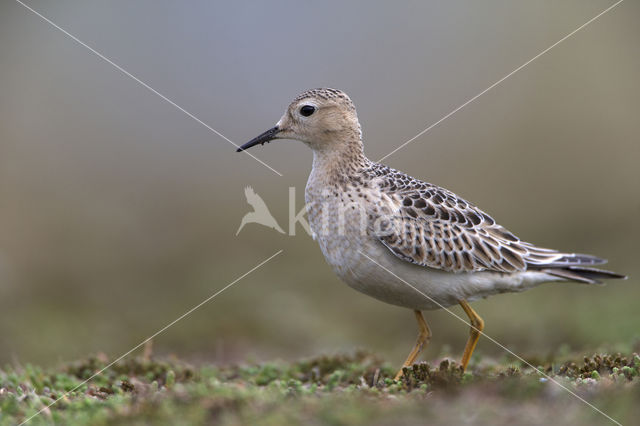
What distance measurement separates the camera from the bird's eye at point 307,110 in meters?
7.70

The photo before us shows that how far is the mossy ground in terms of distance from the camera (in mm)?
4273

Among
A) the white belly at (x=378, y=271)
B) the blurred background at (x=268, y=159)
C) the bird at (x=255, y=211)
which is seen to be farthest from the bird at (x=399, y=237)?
the bird at (x=255, y=211)

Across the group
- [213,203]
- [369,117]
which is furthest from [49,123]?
[369,117]

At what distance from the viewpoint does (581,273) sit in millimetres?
7586

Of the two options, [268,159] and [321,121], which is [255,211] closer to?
[268,159]

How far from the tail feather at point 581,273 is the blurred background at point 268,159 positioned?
3.00ft

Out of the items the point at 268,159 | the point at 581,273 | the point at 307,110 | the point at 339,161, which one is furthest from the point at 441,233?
the point at 268,159

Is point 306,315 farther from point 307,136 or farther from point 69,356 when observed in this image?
point 307,136

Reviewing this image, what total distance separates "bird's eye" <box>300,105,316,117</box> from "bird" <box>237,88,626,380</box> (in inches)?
0.4

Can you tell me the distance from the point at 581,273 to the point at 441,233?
1.79 m

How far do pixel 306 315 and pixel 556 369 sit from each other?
6.92 m

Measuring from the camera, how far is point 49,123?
Result: 25797 mm

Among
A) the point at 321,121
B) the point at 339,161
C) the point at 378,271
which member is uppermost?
the point at 321,121

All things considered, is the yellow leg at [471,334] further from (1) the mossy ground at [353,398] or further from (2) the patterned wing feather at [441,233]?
(2) the patterned wing feather at [441,233]
